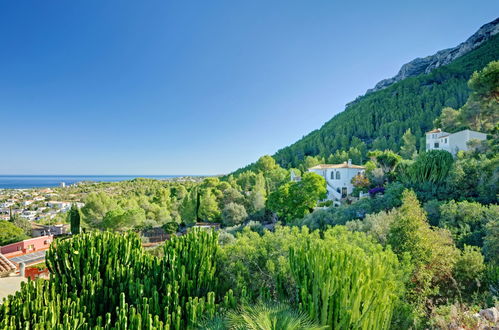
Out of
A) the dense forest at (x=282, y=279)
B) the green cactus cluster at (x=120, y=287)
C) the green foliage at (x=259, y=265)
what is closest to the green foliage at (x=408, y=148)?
the dense forest at (x=282, y=279)

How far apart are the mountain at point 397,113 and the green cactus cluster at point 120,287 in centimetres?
4421

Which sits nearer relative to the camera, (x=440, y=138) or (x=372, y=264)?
(x=372, y=264)

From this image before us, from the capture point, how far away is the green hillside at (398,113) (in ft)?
170

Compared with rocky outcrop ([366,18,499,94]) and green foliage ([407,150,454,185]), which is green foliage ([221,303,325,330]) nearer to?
green foliage ([407,150,454,185])

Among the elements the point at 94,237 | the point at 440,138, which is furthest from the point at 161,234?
the point at 440,138

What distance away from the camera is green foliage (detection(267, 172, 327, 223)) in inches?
945

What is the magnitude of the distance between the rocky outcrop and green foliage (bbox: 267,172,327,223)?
305 feet

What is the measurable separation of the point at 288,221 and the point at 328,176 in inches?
374

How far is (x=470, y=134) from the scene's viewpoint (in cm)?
2512

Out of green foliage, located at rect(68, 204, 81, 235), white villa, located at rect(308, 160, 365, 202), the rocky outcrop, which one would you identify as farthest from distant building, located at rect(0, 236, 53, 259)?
the rocky outcrop

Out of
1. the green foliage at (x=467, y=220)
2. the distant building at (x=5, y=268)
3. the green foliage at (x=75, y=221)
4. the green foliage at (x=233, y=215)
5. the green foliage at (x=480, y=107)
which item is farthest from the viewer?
the green foliage at (x=75, y=221)

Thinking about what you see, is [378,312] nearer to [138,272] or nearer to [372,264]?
[372,264]

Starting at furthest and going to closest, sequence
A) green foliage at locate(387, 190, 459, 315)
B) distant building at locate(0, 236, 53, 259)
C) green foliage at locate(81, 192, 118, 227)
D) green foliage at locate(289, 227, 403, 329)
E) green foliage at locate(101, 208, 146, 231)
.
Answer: green foliage at locate(81, 192, 118, 227)
green foliage at locate(101, 208, 146, 231)
distant building at locate(0, 236, 53, 259)
green foliage at locate(387, 190, 459, 315)
green foliage at locate(289, 227, 403, 329)

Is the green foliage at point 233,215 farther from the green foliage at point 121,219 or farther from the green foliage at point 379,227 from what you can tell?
the green foliage at point 379,227
